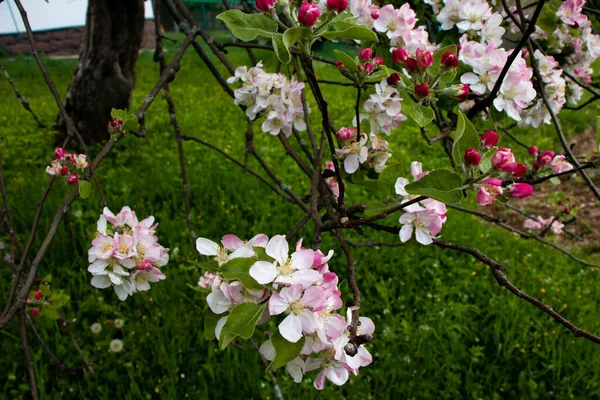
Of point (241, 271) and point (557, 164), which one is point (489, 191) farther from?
point (557, 164)

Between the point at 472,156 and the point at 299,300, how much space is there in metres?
0.28

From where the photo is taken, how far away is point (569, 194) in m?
3.98

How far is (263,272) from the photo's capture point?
603 millimetres

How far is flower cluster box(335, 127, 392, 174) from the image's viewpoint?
0.96 m

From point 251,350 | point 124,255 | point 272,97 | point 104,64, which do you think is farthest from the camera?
point 104,64

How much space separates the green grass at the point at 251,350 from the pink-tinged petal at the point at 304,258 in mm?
304

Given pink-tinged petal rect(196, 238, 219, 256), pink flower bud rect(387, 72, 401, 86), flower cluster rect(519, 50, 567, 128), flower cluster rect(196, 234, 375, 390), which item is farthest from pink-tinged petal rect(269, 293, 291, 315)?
flower cluster rect(519, 50, 567, 128)

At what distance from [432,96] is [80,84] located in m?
3.76

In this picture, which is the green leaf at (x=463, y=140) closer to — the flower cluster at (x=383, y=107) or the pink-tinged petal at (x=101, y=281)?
Result: the flower cluster at (x=383, y=107)

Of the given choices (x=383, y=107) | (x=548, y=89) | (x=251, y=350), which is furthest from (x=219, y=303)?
(x=251, y=350)

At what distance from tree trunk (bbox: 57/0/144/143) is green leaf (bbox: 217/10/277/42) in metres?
3.38

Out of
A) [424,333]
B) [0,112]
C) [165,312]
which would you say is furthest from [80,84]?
[424,333]

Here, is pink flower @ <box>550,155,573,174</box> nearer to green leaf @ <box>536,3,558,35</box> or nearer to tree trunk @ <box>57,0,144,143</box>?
green leaf @ <box>536,3,558,35</box>

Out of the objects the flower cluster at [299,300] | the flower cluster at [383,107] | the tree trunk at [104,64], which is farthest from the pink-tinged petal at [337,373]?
the tree trunk at [104,64]
